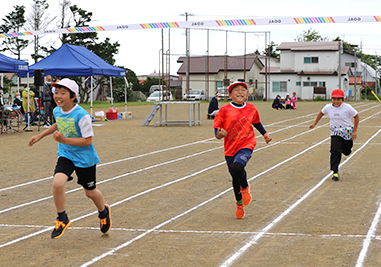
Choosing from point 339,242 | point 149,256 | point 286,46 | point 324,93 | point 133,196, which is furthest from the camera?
point 286,46

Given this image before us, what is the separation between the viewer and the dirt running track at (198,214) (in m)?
5.10

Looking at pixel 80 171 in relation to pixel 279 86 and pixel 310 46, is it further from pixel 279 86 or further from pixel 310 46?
pixel 310 46

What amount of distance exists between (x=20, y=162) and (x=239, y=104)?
7.28 meters

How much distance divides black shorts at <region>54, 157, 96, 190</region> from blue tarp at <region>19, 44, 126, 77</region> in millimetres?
19190

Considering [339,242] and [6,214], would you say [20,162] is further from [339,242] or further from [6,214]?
[339,242]

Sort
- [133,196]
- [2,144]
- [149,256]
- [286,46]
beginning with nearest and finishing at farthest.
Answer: [149,256], [133,196], [2,144], [286,46]

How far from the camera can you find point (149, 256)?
5.07 meters

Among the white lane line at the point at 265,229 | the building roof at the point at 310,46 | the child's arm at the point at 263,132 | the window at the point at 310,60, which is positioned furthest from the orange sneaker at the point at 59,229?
the window at the point at 310,60

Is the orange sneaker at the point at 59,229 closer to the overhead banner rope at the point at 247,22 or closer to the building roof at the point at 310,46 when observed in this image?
the overhead banner rope at the point at 247,22

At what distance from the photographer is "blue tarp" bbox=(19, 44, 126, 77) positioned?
24.4 meters

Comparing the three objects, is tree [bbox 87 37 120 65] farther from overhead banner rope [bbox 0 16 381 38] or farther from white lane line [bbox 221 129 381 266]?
white lane line [bbox 221 129 381 266]

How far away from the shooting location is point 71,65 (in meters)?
24.7

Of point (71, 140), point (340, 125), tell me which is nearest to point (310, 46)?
point (340, 125)

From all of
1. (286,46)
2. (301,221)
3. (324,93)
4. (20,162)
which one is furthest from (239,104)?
(286,46)
